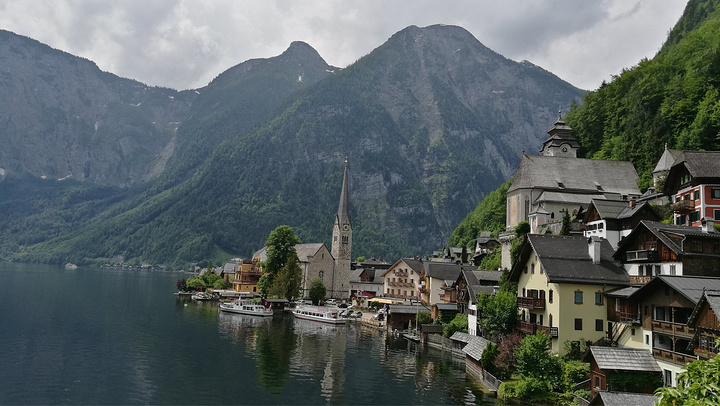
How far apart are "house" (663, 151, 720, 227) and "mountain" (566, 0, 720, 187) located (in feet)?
91.0

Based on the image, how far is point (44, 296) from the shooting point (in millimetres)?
112438

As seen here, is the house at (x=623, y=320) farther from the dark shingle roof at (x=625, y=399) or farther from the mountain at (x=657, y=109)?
the mountain at (x=657, y=109)

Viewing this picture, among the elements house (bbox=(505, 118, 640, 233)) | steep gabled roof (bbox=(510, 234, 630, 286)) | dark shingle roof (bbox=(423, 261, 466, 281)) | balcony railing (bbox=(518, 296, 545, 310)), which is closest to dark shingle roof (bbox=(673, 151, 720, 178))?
steep gabled roof (bbox=(510, 234, 630, 286))

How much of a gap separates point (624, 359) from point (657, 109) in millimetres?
72163

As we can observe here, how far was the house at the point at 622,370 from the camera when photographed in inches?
1390

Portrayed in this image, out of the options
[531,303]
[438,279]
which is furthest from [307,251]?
[531,303]

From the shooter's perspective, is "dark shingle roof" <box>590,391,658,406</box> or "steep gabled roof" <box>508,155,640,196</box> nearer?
"dark shingle roof" <box>590,391,658,406</box>

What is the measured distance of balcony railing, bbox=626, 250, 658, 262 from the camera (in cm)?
4184

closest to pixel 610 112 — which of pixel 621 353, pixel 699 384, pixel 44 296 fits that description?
pixel 621 353

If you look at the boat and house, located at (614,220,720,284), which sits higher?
house, located at (614,220,720,284)

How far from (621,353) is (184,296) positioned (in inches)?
4750

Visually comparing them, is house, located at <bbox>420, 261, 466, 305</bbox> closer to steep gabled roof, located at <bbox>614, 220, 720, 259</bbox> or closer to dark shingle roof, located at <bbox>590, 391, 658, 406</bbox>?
steep gabled roof, located at <bbox>614, 220, 720, 259</bbox>

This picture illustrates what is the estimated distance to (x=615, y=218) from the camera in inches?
2053

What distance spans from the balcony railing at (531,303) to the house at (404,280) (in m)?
66.3
